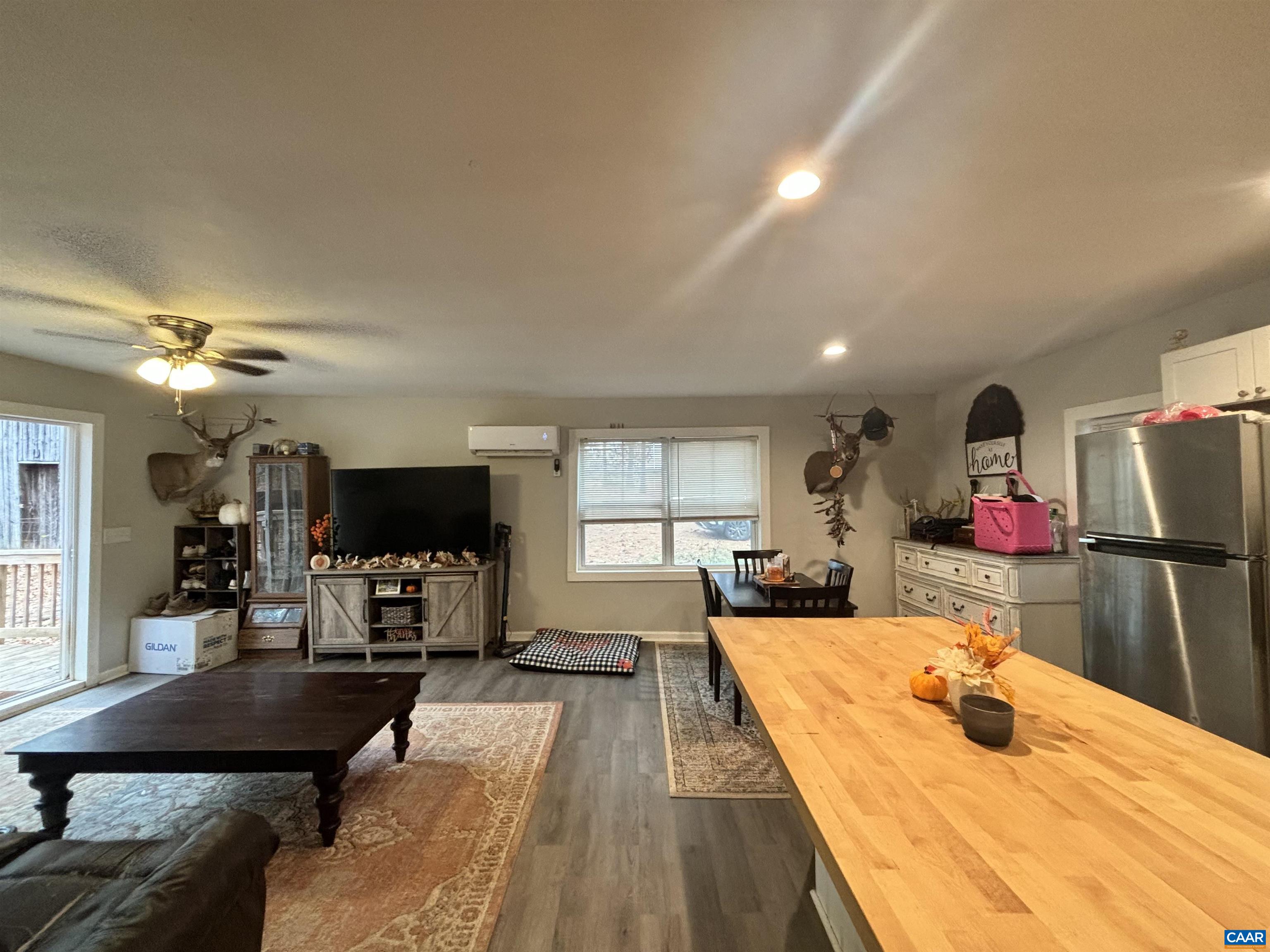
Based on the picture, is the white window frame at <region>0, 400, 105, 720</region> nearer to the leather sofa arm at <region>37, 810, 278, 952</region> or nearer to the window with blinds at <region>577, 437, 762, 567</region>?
the window with blinds at <region>577, 437, 762, 567</region>

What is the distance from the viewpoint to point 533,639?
14.9 ft

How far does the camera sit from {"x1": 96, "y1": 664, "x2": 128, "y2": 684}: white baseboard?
12.4 feet

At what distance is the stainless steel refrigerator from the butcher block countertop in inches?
43.4

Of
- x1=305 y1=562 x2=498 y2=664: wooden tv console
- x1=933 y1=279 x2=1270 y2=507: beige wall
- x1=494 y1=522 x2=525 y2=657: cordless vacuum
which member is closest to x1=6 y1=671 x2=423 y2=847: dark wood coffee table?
x1=305 y1=562 x2=498 y2=664: wooden tv console

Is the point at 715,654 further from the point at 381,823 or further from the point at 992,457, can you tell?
the point at 992,457

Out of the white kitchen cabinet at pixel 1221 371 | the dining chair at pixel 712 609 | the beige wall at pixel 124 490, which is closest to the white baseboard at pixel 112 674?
the beige wall at pixel 124 490

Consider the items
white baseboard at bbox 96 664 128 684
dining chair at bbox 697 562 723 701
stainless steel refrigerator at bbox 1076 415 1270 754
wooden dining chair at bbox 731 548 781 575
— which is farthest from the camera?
wooden dining chair at bbox 731 548 781 575

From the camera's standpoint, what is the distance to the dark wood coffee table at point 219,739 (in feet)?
6.27

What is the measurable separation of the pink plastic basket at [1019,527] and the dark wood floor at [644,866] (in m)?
2.18

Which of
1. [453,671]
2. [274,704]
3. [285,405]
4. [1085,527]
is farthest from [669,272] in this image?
[285,405]

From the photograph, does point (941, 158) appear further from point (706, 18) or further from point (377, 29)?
point (377, 29)

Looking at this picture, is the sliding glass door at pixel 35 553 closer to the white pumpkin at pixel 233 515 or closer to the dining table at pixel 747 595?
the white pumpkin at pixel 233 515

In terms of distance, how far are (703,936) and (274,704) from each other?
2081 millimetres

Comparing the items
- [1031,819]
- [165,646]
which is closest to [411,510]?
[165,646]
